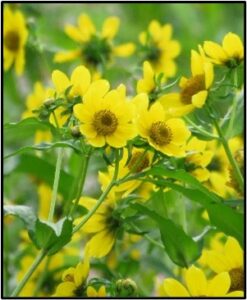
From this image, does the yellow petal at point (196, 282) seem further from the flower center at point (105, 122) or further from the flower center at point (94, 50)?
the flower center at point (94, 50)

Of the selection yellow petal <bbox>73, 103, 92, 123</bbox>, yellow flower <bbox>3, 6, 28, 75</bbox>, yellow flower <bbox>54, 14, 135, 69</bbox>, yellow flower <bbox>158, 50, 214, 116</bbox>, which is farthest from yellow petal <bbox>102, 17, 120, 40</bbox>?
yellow petal <bbox>73, 103, 92, 123</bbox>

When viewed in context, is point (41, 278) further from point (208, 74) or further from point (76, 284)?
point (208, 74)

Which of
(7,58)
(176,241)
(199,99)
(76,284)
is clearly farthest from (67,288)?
(7,58)

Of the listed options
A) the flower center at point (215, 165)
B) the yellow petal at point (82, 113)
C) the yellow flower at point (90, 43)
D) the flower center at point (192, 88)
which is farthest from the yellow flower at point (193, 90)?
the yellow flower at point (90, 43)

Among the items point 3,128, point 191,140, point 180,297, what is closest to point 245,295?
point 180,297

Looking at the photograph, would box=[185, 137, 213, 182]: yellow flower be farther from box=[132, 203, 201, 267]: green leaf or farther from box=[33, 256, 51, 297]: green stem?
box=[33, 256, 51, 297]: green stem

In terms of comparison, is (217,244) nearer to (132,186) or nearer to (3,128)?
(132,186)

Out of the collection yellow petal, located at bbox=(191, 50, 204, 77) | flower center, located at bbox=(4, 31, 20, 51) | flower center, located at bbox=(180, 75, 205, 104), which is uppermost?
flower center, located at bbox=(4, 31, 20, 51)
